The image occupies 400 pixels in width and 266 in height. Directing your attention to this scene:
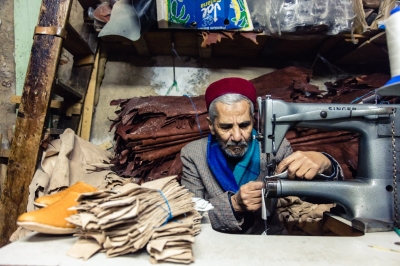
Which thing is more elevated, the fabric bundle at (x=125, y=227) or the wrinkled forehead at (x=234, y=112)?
the wrinkled forehead at (x=234, y=112)

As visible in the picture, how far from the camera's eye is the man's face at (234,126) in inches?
58.3

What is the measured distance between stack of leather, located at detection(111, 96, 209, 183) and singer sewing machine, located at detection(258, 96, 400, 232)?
0.79 meters

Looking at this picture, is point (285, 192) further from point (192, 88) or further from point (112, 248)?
point (192, 88)

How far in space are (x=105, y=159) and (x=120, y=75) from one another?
771 mm

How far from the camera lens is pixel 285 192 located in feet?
3.39

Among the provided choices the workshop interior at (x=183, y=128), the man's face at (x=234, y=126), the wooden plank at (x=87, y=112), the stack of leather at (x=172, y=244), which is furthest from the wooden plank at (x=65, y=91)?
the stack of leather at (x=172, y=244)

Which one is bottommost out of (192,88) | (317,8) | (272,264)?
(272,264)

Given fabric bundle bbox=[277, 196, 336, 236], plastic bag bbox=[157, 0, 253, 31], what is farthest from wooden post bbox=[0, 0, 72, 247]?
fabric bundle bbox=[277, 196, 336, 236]

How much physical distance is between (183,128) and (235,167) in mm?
425

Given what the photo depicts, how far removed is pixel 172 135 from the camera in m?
1.79

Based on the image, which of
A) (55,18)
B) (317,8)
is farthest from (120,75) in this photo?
(317,8)

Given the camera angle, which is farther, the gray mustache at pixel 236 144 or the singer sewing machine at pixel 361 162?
the gray mustache at pixel 236 144

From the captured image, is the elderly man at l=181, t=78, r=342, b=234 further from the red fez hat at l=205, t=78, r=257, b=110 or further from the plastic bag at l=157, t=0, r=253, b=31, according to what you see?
the plastic bag at l=157, t=0, r=253, b=31

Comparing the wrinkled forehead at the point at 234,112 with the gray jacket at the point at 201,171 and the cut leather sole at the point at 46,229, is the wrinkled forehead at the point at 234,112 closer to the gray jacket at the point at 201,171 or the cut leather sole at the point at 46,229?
the gray jacket at the point at 201,171
